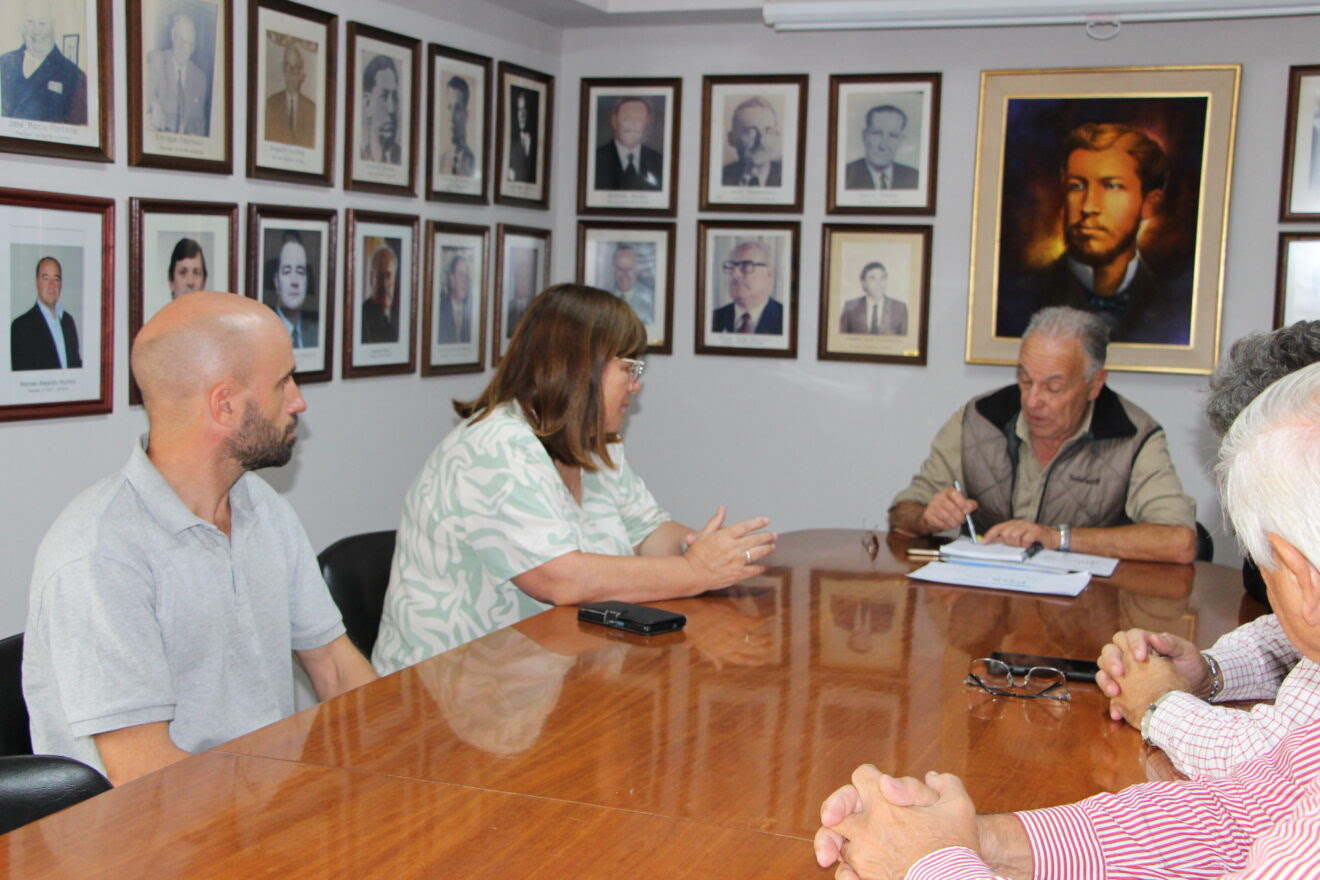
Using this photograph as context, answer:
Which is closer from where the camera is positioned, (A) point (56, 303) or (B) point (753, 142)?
(A) point (56, 303)

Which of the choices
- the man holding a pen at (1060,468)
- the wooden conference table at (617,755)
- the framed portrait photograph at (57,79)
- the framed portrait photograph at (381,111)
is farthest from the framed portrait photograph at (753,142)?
the wooden conference table at (617,755)

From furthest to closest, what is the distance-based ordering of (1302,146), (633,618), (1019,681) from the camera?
(1302,146), (633,618), (1019,681)

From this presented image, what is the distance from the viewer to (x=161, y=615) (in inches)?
84.3

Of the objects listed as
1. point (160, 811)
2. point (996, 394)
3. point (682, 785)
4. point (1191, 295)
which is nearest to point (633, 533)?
point (996, 394)

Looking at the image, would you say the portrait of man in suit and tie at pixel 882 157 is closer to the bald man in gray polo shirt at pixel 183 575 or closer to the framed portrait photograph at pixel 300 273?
the framed portrait photograph at pixel 300 273

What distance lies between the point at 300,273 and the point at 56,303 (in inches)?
38.2

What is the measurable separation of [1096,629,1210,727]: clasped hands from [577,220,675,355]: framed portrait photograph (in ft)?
11.8

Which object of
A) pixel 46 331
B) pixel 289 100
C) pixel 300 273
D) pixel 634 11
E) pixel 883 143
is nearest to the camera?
pixel 46 331

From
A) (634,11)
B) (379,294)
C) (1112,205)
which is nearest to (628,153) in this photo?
(634,11)

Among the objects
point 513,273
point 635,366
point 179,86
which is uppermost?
point 179,86

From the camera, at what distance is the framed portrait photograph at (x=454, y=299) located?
493 centimetres

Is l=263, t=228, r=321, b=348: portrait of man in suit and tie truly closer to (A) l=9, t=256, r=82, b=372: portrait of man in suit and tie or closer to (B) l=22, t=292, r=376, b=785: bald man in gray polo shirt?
(A) l=9, t=256, r=82, b=372: portrait of man in suit and tie

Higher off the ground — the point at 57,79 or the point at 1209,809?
the point at 57,79

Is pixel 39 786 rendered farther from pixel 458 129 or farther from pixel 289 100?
pixel 458 129
